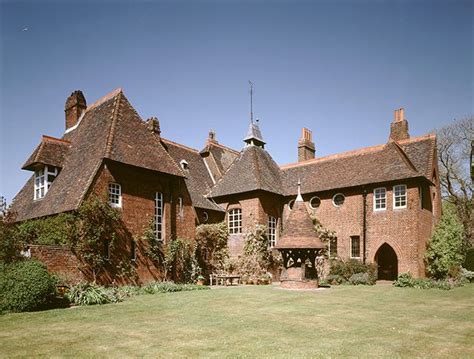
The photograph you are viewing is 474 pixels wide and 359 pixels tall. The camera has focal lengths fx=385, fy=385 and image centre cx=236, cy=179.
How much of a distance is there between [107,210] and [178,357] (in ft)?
43.7

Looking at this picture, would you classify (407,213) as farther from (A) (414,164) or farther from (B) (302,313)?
(B) (302,313)

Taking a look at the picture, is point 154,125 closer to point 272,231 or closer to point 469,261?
point 272,231

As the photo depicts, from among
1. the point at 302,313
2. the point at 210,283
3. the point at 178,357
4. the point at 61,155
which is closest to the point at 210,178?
the point at 210,283

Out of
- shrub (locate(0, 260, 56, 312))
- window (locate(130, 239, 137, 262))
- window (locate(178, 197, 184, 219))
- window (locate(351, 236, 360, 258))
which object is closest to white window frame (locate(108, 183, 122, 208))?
window (locate(130, 239, 137, 262))

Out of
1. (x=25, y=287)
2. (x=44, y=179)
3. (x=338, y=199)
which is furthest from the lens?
(x=338, y=199)

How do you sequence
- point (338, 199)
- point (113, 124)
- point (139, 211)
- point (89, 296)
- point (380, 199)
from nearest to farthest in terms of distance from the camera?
point (89, 296)
point (139, 211)
point (113, 124)
point (380, 199)
point (338, 199)

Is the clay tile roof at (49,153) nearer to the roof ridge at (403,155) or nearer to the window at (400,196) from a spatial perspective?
the window at (400,196)

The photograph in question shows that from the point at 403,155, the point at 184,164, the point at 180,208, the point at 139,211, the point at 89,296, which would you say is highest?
the point at 403,155

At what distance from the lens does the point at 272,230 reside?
1116 inches

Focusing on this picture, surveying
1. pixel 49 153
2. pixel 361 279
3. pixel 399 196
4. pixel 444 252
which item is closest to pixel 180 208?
pixel 49 153

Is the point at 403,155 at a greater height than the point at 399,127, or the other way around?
the point at 399,127

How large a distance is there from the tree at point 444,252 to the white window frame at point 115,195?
1892 centimetres

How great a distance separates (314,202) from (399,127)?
27.9 feet

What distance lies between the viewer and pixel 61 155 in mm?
23328
